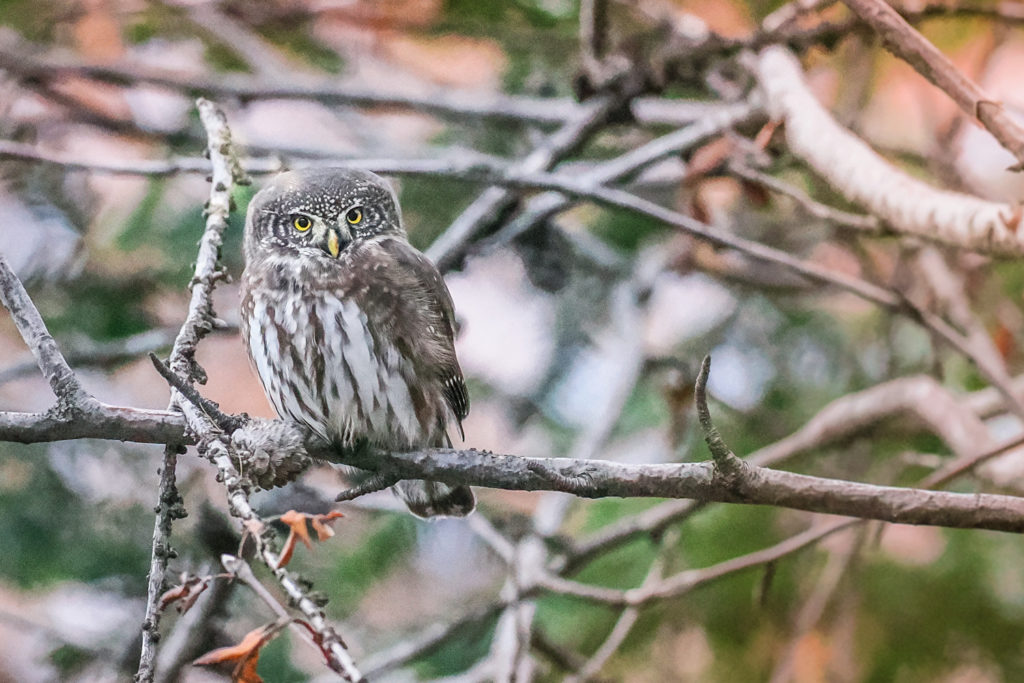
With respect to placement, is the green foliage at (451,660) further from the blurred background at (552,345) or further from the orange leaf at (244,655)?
the orange leaf at (244,655)

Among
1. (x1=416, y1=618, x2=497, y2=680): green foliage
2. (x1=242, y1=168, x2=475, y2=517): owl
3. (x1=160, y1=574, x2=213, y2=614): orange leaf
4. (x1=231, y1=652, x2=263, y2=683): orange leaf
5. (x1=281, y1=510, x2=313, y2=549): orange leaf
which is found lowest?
(x1=231, y1=652, x2=263, y2=683): orange leaf

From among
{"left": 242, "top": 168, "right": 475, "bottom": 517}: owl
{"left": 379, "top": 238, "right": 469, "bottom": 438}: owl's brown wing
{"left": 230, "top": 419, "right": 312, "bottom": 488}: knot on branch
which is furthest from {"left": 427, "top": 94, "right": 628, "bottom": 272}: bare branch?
{"left": 230, "top": 419, "right": 312, "bottom": 488}: knot on branch

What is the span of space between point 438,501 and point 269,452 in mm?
1141

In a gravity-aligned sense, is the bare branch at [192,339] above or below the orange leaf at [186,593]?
above

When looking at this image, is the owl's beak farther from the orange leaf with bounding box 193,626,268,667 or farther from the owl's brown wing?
the orange leaf with bounding box 193,626,268,667

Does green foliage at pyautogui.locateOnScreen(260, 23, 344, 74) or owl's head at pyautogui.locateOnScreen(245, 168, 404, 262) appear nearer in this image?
owl's head at pyautogui.locateOnScreen(245, 168, 404, 262)

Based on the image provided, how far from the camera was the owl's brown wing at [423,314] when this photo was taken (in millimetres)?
2754

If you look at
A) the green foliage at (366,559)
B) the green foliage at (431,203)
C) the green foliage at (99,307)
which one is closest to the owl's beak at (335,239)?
the green foliage at (366,559)

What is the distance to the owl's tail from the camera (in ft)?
10.2

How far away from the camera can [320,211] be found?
8.59 feet

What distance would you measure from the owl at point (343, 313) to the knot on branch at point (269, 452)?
552 mm

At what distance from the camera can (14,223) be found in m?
4.36

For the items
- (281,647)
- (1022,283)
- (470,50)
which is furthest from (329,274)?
(470,50)

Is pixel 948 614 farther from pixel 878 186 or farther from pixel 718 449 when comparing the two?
pixel 718 449
